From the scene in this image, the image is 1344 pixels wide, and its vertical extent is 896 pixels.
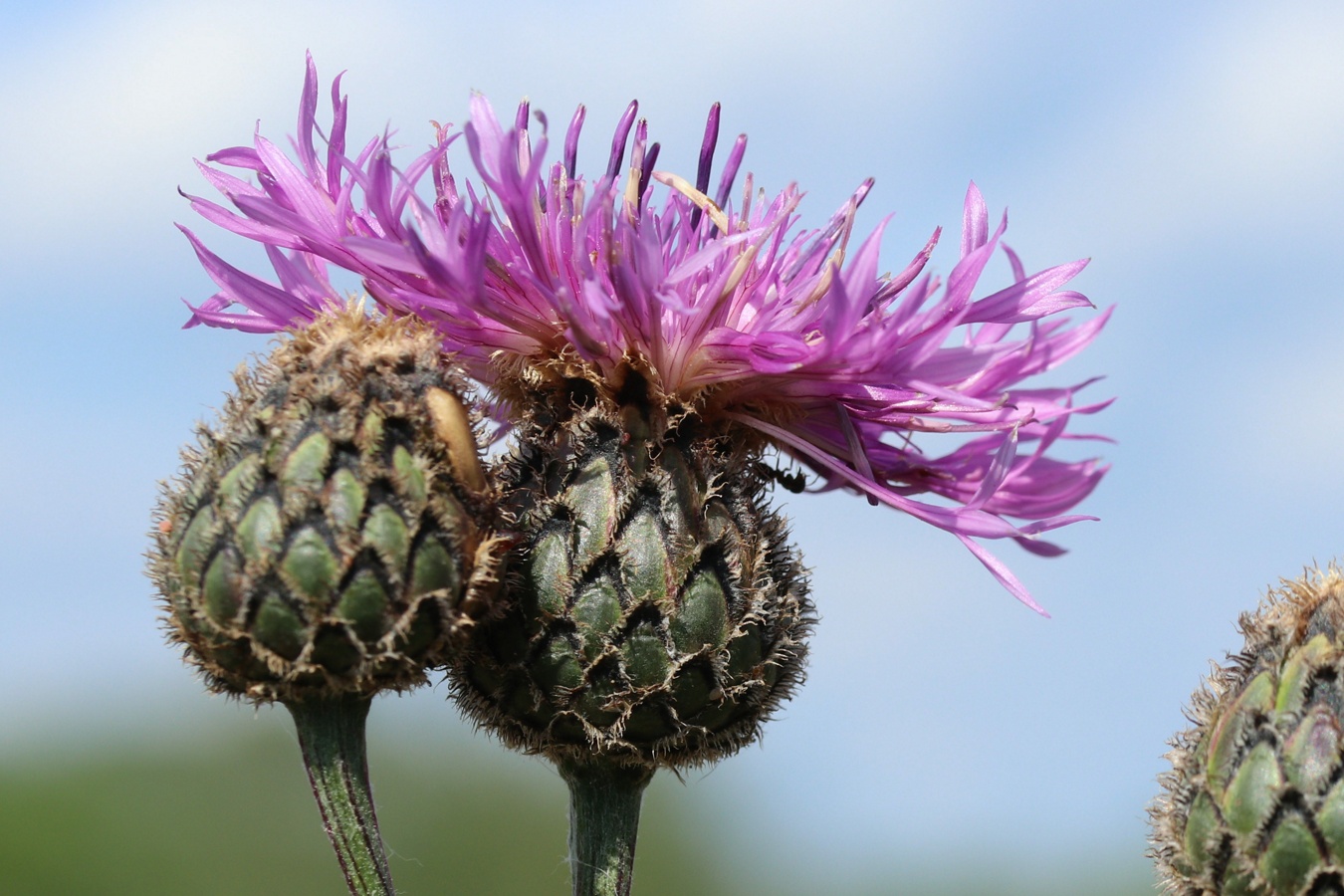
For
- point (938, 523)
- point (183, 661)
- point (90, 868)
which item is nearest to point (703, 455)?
point (938, 523)

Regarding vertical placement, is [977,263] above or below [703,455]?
above

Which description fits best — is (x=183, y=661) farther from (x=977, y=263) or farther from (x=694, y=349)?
(x=977, y=263)

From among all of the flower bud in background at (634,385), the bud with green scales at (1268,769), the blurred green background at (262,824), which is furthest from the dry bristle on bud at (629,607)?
the blurred green background at (262,824)

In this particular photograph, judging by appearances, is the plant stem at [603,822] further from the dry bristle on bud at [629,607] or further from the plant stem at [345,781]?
the plant stem at [345,781]

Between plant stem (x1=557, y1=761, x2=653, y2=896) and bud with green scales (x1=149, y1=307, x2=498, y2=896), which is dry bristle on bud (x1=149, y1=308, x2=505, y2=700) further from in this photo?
plant stem (x1=557, y1=761, x2=653, y2=896)

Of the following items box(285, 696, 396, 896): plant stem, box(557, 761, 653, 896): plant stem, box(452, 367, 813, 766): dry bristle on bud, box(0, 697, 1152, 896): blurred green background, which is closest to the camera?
box(285, 696, 396, 896): plant stem

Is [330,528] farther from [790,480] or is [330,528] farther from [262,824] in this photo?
[262,824]


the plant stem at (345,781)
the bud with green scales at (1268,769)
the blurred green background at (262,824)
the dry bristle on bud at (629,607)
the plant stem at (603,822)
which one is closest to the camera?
the bud with green scales at (1268,769)

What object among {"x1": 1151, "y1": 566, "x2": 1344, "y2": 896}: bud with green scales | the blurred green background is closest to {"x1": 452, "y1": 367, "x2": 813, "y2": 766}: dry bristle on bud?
{"x1": 1151, "y1": 566, "x2": 1344, "y2": 896}: bud with green scales
